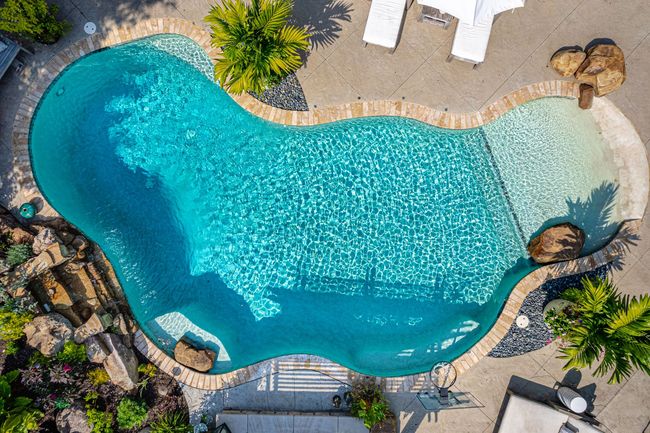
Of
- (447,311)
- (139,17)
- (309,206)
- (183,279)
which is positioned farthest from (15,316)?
(447,311)

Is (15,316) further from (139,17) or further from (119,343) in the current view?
(139,17)

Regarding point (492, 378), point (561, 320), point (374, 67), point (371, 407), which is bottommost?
point (371, 407)

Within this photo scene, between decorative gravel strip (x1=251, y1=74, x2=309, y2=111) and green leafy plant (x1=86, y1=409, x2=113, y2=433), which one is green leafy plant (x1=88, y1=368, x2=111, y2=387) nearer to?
green leafy plant (x1=86, y1=409, x2=113, y2=433)

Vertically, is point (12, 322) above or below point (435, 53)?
below

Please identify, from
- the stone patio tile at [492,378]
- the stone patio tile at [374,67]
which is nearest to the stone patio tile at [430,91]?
the stone patio tile at [374,67]

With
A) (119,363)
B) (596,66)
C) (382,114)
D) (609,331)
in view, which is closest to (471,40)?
(382,114)

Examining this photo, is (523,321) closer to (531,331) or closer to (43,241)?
(531,331)

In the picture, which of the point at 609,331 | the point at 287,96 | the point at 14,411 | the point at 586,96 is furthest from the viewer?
the point at 287,96
